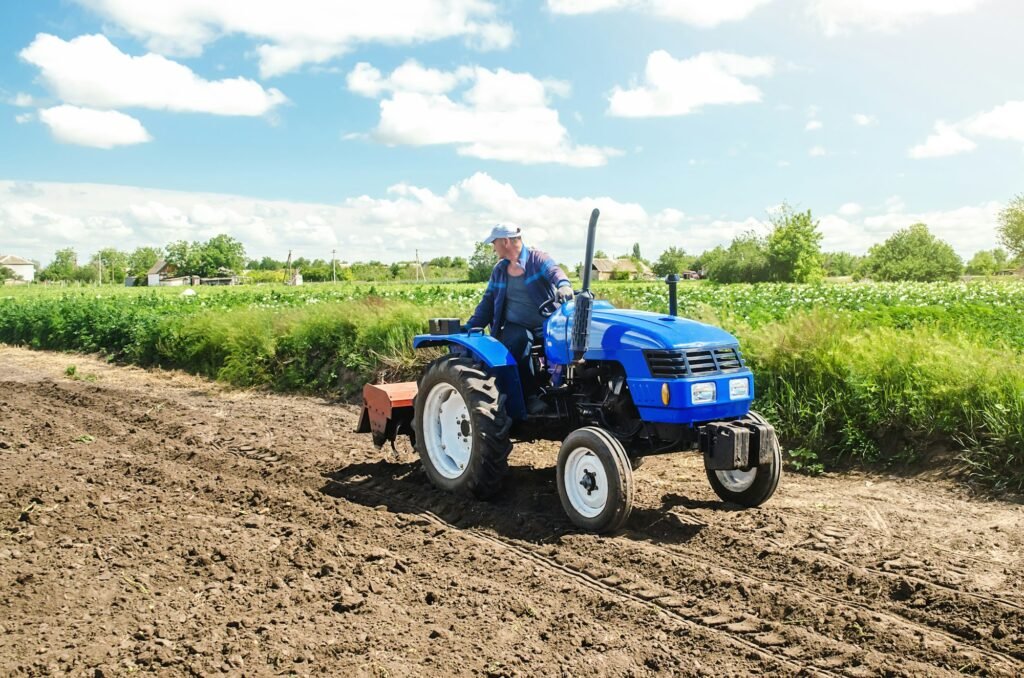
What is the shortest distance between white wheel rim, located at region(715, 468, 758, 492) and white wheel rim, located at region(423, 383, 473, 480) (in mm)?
1682

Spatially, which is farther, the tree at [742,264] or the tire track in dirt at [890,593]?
the tree at [742,264]

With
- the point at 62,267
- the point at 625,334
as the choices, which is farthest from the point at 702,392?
the point at 62,267

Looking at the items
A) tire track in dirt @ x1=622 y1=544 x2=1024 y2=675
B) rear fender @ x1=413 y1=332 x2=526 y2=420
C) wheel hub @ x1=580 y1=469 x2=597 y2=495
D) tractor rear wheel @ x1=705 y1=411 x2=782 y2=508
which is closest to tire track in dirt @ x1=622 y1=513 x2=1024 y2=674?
tire track in dirt @ x1=622 y1=544 x2=1024 y2=675

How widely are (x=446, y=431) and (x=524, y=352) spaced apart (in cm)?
85

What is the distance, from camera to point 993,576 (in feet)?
13.8

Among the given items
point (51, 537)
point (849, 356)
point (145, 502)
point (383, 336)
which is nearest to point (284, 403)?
point (383, 336)

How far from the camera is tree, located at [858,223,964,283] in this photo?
54.2 m

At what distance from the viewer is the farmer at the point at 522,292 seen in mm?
5590

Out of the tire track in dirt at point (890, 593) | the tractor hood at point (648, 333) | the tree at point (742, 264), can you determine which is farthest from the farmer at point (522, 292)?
the tree at point (742, 264)

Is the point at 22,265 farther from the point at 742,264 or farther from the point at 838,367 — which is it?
the point at 838,367

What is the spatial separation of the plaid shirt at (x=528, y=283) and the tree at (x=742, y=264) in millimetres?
48885

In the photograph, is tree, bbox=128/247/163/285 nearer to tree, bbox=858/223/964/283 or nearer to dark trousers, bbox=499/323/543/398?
tree, bbox=858/223/964/283

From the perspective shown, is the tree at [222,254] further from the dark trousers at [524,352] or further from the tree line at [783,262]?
the dark trousers at [524,352]

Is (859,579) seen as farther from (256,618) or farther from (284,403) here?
(284,403)
